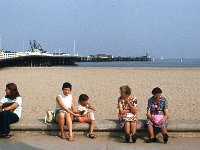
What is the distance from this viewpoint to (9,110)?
648 centimetres

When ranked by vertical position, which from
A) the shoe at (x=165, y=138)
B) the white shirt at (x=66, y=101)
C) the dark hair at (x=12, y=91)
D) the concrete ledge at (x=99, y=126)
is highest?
the dark hair at (x=12, y=91)

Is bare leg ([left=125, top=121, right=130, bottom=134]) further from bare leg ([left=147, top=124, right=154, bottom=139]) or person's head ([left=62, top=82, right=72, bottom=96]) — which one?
person's head ([left=62, top=82, right=72, bottom=96])

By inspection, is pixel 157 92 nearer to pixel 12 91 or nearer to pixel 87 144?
pixel 87 144

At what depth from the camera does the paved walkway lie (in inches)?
222

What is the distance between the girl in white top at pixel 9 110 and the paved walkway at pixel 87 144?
0.21 meters

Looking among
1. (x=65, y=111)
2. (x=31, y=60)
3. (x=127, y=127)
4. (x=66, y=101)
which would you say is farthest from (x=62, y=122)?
(x=31, y=60)

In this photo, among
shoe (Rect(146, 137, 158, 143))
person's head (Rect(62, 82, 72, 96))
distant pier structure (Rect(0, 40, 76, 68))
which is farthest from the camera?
distant pier structure (Rect(0, 40, 76, 68))

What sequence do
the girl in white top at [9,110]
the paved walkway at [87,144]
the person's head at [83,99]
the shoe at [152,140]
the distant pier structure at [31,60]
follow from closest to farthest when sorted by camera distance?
the paved walkway at [87,144]
the shoe at [152,140]
the girl in white top at [9,110]
the person's head at [83,99]
the distant pier structure at [31,60]

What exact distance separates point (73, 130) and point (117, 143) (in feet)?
2.80

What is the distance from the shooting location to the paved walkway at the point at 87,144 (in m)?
Result: 5.65

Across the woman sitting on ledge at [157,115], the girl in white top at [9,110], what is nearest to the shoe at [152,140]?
the woman sitting on ledge at [157,115]

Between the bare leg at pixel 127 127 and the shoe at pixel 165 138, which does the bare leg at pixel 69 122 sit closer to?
the bare leg at pixel 127 127

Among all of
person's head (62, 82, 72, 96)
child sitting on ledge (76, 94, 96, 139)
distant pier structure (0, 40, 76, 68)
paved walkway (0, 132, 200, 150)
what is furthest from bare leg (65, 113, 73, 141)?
distant pier structure (0, 40, 76, 68)

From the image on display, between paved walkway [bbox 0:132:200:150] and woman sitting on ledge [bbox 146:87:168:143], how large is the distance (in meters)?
0.18
